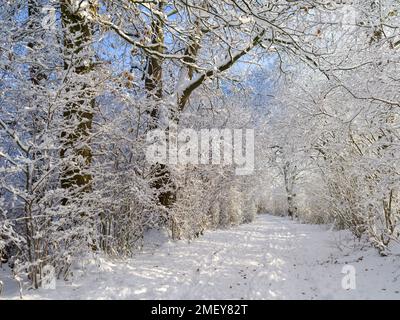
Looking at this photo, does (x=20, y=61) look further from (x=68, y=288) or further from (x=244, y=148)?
(x=244, y=148)

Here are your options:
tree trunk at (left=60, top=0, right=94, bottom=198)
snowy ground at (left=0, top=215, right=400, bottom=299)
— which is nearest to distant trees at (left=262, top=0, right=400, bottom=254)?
snowy ground at (left=0, top=215, right=400, bottom=299)

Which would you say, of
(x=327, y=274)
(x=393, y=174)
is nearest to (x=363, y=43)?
(x=393, y=174)

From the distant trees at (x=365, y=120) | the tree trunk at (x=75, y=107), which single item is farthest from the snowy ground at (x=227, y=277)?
the tree trunk at (x=75, y=107)

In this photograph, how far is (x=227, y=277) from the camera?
5.81m

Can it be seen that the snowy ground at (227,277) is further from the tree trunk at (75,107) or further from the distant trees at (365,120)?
the tree trunk at (75,107)

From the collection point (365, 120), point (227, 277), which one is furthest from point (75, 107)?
point (365, 120)

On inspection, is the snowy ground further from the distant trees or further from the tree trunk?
the tree trunk

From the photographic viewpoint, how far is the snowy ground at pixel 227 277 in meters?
4.73

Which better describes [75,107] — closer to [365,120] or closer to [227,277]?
[227,277]

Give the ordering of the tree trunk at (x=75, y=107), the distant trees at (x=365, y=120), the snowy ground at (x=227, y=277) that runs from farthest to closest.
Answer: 1. the distant trees at (x=365, y=120)
2. the snowy ground at (x=227, y=277)
3. the tree trunk at (x=75, y=107)

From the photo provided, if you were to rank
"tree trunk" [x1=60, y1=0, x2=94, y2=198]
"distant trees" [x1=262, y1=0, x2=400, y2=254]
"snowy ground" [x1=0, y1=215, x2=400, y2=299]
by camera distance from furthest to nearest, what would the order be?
1. "distant trees" [x1=262, y1=0, x2=400, y2=254]
2. "snowy ground" [x1=0, y1=215, x2=400, y2=299]
3. "tree trunk" [x1=60, y1=0, x2=94, y2=198]

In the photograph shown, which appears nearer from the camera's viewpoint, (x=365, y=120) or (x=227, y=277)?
(x=227, y=277)

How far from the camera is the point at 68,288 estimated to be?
463 cm

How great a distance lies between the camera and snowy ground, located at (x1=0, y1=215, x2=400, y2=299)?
4727mm
